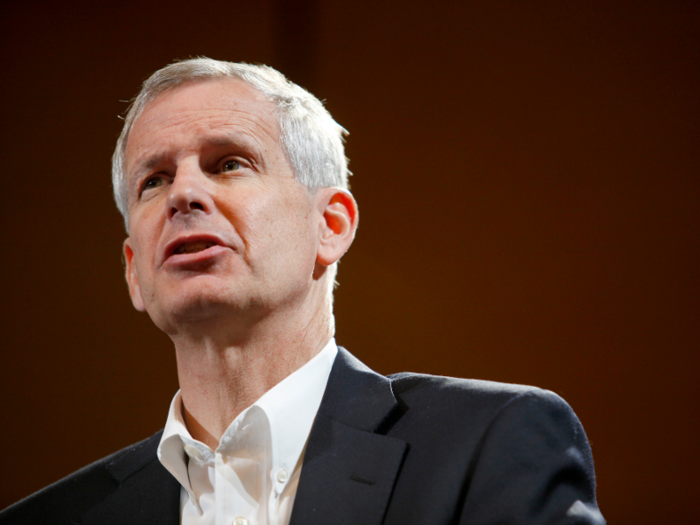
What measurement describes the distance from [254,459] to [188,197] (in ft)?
1.95

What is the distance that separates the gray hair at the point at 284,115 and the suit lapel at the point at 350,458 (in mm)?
573

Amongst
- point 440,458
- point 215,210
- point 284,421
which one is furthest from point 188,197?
point 440,458

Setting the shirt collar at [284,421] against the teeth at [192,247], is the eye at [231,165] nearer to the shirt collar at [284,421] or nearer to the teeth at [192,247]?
the teeth at [192,247]

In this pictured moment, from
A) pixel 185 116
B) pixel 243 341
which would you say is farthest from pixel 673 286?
pixel 185 116

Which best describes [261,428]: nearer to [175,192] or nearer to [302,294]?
[302,294]

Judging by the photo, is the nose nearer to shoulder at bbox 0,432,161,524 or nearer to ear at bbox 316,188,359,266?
ear at bbox 316,188,359,266

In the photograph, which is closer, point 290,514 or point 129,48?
point 290,514

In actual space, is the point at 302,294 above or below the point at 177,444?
above

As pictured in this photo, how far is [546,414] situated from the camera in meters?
1.12

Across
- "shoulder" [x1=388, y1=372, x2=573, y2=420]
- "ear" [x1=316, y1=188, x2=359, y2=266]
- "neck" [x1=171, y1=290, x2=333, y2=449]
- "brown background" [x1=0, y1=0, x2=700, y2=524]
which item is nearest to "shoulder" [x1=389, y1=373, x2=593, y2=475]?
"shoulder" [x1=388, y1=372, x2=573, y2=420]

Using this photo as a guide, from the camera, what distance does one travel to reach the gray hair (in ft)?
5.33

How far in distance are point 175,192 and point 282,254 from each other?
0.28 metres

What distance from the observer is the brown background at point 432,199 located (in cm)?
240

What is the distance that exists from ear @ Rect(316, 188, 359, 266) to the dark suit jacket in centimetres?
35
